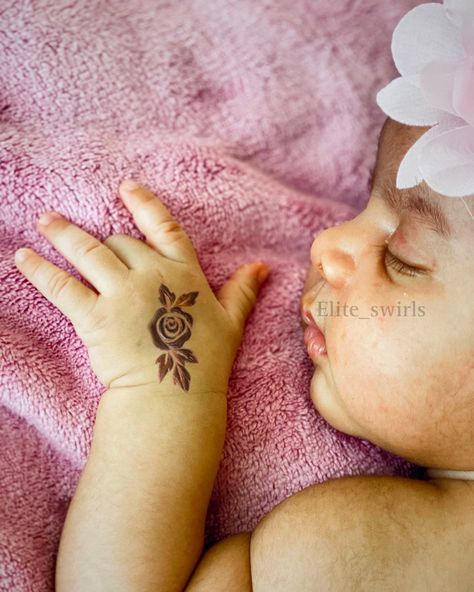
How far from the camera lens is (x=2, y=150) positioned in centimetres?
114

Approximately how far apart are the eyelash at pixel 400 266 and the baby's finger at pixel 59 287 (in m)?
0.46

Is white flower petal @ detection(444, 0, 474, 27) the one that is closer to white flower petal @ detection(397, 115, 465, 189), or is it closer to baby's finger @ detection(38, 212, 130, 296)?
white flower petal @ detection(397, 115, 465, 189)

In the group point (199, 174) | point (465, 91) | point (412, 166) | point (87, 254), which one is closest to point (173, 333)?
point (87, 254)

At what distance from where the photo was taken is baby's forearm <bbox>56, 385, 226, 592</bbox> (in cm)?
97

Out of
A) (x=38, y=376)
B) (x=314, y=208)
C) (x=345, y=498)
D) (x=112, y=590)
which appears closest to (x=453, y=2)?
(x=314, y=208)

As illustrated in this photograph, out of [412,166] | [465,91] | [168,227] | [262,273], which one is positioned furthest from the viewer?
[262,273]

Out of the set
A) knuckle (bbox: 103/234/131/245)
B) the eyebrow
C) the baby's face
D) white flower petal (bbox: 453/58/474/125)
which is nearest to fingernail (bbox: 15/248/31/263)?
knuckle (bbox: 103/234/131/245)

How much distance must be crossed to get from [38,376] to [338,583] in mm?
538

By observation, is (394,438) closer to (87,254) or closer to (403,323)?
(403,323)

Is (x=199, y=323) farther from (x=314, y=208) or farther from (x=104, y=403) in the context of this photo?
(x=314, y=208)

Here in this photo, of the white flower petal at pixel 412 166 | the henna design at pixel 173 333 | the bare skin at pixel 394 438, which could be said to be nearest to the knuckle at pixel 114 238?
the henna design at pixel 173 333

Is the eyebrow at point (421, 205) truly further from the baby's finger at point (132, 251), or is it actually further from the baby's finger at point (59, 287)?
the baby's finger at point (59, 287)

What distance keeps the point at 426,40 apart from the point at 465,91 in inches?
4.4

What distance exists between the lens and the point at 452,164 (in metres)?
0.85
